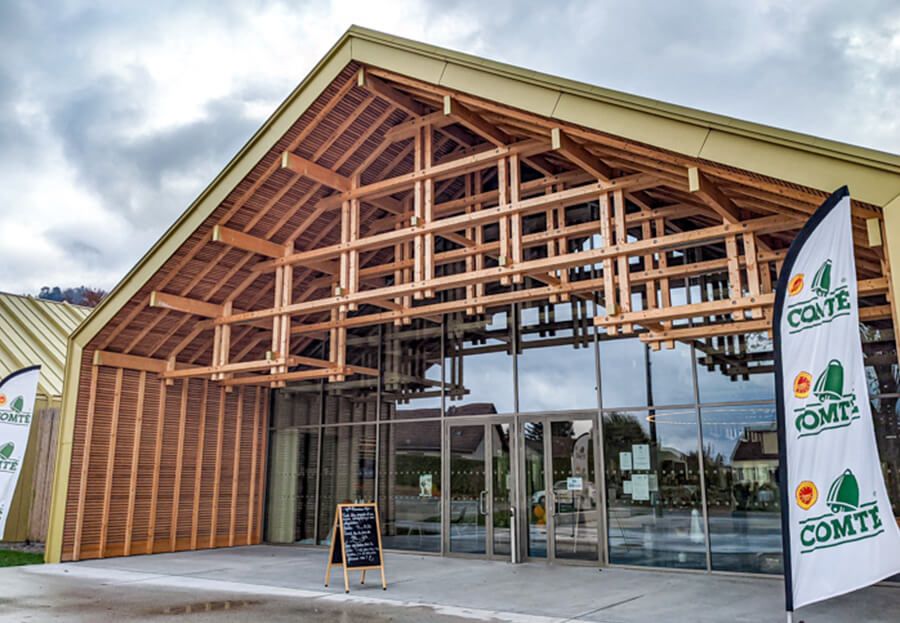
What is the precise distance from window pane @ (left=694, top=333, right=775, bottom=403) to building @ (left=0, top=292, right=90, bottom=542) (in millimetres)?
11294

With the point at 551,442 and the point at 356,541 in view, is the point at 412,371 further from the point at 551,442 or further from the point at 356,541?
the point at 356,541

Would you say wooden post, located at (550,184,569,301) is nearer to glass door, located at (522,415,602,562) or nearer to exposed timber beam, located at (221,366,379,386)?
glass door, located at (522,415,602,562)

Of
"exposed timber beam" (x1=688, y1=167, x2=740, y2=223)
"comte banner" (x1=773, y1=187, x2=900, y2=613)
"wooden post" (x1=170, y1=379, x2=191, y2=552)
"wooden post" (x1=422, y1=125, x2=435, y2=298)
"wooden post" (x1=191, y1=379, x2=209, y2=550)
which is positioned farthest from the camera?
"wooden post" (x1=191, y1=379, x2=209, y2=550)

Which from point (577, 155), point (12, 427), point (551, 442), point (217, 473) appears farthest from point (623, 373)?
point (12, 427)

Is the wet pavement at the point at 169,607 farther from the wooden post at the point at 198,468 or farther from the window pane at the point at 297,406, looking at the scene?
the window pane at the point at 297,406

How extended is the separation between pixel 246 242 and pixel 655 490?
687 centimetres

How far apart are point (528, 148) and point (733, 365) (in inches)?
161

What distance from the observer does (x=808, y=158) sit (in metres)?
5.99

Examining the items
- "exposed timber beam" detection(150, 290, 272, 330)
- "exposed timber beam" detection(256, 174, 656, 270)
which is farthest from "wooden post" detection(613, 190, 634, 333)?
"exposed timber beam" detection(150, 290, 272, 330)

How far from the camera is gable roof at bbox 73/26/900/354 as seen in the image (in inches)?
229

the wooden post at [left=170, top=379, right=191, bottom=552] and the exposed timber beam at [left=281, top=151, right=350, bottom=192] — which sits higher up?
the exposed timber beam at [left=281, top=151, right=350, bottom=192]

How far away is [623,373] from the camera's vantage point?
33.4ft

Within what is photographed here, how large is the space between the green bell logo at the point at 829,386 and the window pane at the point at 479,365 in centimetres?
649

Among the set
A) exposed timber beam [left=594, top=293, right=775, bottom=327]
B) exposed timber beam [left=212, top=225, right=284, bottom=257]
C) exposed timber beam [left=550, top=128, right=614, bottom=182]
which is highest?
exposed timber beam [left=550, top=128, right=614, bottom=182]
